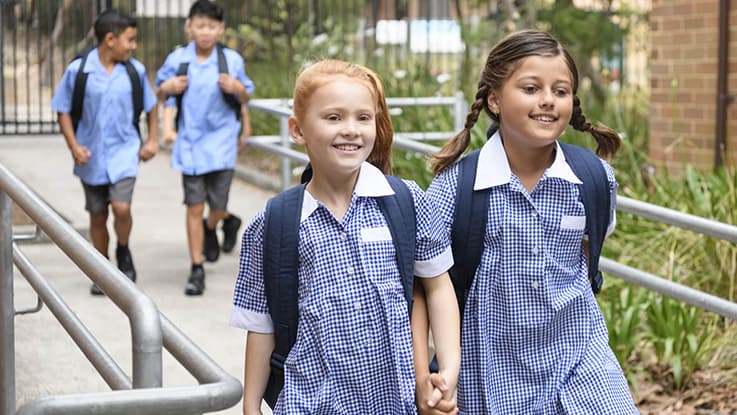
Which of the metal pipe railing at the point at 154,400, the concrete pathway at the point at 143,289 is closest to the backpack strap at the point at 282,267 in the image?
the metal pipe railing at the point at 154,400

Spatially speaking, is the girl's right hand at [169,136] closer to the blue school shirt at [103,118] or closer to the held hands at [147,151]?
the held hands at [147,151]

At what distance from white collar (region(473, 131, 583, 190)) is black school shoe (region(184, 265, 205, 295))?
4879 mm

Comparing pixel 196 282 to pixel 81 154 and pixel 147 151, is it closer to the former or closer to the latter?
pixel 147 151

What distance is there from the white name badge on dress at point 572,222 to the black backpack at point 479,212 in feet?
0.10

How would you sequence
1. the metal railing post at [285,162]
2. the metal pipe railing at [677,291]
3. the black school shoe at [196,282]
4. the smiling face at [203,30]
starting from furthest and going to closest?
1. the metal railing post at [285,162]
2. the smiling face at [203,30]
3. the black school shoe at [196,282]
4. the metal pipe railing at [677,291]

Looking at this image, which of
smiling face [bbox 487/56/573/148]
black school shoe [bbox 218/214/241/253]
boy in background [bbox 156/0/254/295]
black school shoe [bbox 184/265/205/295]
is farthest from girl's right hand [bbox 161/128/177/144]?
smiling face [bbox 487/56/573/148]

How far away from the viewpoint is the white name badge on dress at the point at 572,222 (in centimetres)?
356

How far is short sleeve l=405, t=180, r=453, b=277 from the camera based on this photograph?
3.35 m

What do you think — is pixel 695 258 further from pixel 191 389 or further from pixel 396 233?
pixel 191 389

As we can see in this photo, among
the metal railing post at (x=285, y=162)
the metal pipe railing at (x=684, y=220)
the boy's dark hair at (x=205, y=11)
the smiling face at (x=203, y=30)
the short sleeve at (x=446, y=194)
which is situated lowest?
the metal railing post at (x=285, y=162)

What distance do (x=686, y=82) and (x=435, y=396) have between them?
A: 21.7 ft

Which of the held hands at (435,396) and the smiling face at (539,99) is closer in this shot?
the held hands at (435,396)

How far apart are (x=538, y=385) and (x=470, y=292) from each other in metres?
0.29

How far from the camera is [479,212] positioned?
3.53 m
